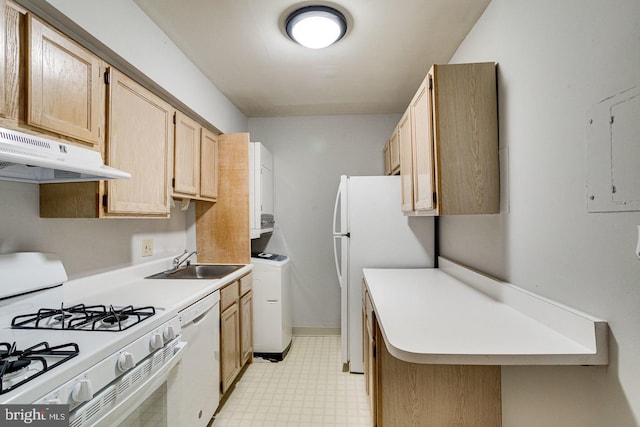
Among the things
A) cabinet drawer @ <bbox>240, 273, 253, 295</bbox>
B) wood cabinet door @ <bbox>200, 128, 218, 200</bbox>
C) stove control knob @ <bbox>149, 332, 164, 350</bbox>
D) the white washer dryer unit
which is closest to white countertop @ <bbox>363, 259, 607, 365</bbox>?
stove control knob @ <bbox>149, 332, 164, 350</bbox>

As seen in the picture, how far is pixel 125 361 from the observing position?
1088mm

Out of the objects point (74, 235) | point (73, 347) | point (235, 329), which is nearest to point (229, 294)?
point (235, 329)

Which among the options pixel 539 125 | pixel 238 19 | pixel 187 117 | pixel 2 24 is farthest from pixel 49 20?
pixel 539 125

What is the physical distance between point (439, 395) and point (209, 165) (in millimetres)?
2287

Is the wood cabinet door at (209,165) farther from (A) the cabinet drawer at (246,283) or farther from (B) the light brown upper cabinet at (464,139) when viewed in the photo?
(B) the light brown upper cabinet at (464,139)

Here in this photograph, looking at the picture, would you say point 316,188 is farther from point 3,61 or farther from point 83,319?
point 3,61

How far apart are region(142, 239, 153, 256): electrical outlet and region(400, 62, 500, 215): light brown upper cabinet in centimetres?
197

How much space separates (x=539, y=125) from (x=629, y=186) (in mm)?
488

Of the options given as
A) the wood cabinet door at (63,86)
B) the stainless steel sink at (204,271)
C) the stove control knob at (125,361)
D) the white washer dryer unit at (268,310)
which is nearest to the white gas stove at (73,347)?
the stove control knob at (125,361)

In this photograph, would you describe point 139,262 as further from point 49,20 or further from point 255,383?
point 49,20

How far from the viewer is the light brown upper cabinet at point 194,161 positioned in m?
2.19

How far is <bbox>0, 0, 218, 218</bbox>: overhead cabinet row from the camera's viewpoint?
1125 millimetres

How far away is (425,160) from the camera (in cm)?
176

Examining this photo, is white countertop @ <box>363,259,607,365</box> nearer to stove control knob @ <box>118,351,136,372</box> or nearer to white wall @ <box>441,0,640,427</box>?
white wall @ <box>441,0,640,427</box>
